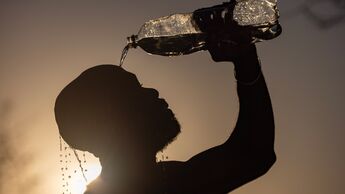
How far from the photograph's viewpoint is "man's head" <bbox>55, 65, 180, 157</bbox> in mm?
2570

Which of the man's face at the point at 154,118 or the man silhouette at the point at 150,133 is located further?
the man's face at the point at 154,118

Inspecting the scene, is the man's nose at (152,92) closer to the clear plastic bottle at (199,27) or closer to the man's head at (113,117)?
the man's head at (113,117)

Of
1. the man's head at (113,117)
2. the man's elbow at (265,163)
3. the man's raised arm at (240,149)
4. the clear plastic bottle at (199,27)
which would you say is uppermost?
the clear plastic bottle at (199,27)

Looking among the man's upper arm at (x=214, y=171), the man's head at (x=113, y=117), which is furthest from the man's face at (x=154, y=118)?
the man's upper arm at (x=214, y=171)

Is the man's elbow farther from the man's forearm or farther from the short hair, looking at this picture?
the short hair

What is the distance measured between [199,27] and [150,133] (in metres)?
0.60

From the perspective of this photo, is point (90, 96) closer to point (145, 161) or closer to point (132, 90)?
point (132, 90)

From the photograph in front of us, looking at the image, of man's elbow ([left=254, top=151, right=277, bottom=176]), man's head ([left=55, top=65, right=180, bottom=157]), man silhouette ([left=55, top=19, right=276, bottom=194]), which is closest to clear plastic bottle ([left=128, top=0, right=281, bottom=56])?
man silhouette ([left=55, top=19, right=276, bottom=194])

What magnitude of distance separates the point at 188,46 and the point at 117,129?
0.51m

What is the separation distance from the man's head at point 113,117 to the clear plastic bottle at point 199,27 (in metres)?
0.21

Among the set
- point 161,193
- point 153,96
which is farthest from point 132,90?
point 161,193

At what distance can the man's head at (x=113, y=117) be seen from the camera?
8.43ft

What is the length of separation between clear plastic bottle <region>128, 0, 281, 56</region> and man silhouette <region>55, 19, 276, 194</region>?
0.10 meters

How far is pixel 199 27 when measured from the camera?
2236mm
